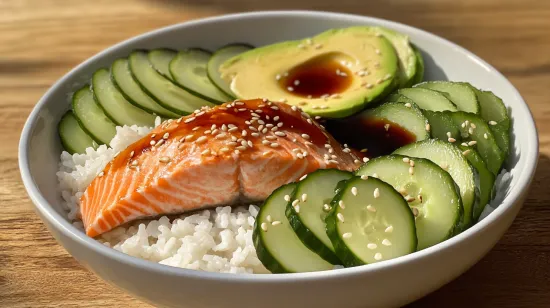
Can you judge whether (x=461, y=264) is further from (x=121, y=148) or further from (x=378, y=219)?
(x=121, y=148)

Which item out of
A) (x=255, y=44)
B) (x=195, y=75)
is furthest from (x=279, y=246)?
(x=255, y=44)

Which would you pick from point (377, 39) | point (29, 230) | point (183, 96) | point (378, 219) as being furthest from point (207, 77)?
point (378, 219)

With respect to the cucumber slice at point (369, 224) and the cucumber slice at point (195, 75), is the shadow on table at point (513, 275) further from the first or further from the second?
the cucumber slice at point (195, 75)

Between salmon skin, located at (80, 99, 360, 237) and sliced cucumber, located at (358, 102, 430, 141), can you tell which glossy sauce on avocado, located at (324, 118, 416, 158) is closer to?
sliced cucumber, located at (358, 102, 430, 141)

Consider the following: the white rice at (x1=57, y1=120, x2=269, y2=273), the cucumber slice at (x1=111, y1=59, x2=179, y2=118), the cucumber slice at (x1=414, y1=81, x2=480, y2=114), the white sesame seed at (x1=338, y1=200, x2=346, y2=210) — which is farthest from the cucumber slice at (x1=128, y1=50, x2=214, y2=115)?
the white sesame seed at (x1=338, y1=200, x2=346, y2=210)

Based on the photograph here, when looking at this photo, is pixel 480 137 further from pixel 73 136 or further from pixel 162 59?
pixel 73 136

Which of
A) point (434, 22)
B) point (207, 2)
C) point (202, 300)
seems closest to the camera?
point (202, 300)

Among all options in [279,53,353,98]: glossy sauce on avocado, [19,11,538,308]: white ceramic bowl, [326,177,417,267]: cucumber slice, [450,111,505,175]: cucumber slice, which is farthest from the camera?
[279,53,353,98]: glossy sauce on avocado
